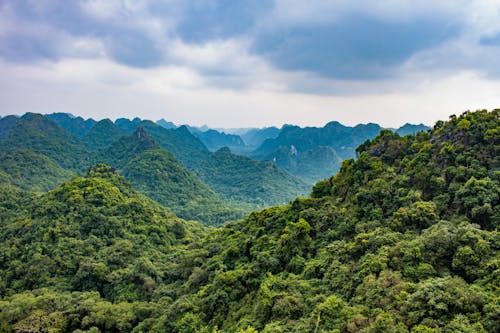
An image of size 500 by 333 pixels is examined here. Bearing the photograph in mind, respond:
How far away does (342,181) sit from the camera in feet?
76.2

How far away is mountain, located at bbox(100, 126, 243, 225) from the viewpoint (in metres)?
64.9

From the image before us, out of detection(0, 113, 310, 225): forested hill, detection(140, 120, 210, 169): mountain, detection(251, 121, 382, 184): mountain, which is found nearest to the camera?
detection(0, 113, 310, 225): forested hill

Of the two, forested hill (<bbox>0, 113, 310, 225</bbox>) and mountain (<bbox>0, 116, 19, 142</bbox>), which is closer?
forested hill (<bbox>0, 113, 310, 225</bbox>)

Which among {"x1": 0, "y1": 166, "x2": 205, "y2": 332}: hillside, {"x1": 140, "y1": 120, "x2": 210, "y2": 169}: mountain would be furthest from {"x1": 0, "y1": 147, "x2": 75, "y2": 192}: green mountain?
{"x1": 140, "y1": 120, "x2": 210, "y2": 169}: mountain

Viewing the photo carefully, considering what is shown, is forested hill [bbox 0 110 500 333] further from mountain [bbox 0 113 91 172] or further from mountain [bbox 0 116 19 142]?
mountain [bbox 0 116 19 142]

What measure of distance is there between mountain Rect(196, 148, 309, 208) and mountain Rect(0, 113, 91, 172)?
3959cm

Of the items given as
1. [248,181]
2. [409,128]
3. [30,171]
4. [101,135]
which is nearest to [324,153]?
[409,128]

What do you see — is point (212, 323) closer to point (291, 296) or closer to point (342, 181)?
point (291, 296)

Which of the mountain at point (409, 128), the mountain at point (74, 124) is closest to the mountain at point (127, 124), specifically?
the mountain at point (74, 124)

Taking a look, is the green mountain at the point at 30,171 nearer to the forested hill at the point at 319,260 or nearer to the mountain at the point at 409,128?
the forested hill at the point at 319,260

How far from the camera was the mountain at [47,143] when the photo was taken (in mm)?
86125

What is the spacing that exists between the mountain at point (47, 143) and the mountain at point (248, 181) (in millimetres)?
39587

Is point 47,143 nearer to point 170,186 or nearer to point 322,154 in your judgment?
point 170,186

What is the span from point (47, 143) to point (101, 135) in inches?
1368
